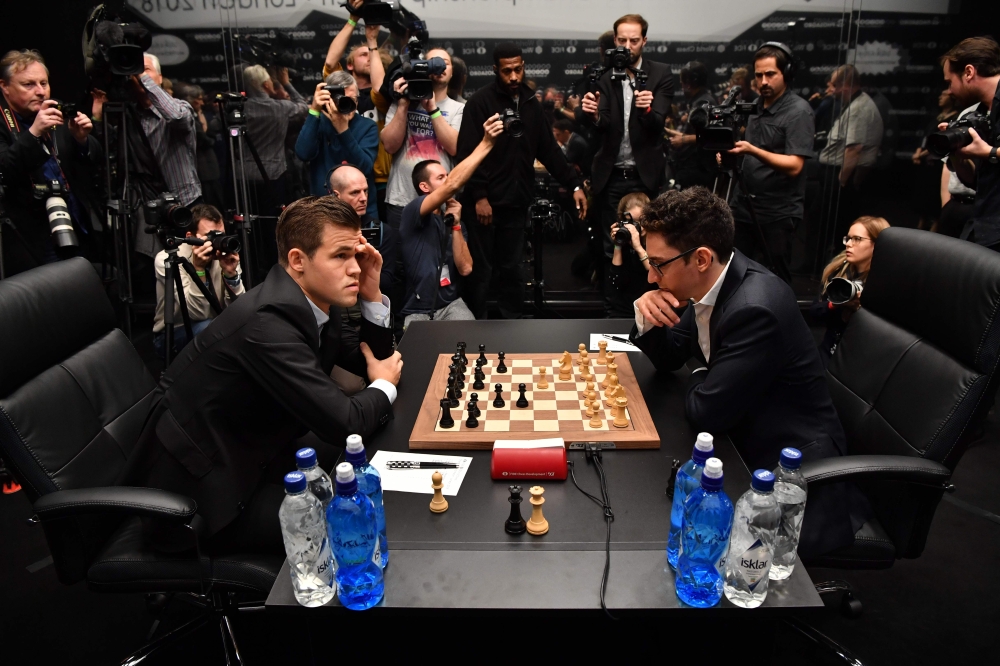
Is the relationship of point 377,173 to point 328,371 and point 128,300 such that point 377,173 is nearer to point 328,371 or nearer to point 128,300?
point 128,300

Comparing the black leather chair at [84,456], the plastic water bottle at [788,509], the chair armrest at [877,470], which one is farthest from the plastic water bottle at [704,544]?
the black leather chair at [84,456]

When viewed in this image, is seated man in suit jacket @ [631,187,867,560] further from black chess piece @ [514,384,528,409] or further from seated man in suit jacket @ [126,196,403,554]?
seated man in suit jacket @ [126,196,403,554]

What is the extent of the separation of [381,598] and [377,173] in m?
3.66

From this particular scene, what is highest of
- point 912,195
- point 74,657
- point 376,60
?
point 376,60

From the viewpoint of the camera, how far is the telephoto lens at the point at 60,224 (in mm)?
3064

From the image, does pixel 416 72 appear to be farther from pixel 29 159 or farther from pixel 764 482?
pixel 764 482

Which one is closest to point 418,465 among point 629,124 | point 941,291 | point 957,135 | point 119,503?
point 119,503

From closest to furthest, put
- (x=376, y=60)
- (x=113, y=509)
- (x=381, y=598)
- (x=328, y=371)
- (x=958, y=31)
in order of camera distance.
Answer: (x=381, y=598) → (x=113, y=509) → (x=328, y=371) → (x=376, y=60) → (x=958, y=31)

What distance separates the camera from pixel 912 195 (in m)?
5.34

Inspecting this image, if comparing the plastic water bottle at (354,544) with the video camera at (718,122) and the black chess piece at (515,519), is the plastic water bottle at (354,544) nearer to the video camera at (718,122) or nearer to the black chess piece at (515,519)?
the black chess piece at (515,519)

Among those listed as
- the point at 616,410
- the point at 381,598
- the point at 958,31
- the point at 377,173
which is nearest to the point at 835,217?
the point at 958,31

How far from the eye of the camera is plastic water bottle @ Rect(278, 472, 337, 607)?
1256 millimetres

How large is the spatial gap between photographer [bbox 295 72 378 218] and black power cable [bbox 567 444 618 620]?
288cm

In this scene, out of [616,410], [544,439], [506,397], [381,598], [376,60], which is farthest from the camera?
[376,60]
